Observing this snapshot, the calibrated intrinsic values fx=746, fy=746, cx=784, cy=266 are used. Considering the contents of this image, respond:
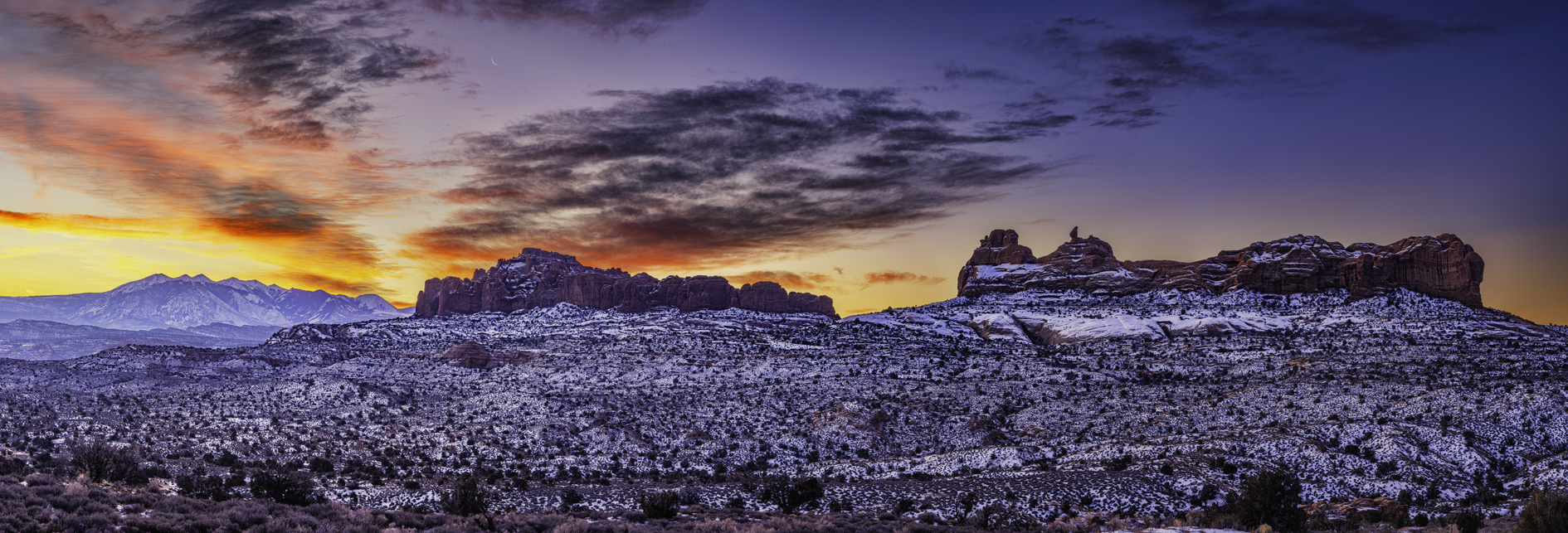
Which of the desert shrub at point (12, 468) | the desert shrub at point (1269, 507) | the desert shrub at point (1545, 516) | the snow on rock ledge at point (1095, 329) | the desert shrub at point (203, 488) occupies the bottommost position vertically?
the desert shrub at point (203, 488)

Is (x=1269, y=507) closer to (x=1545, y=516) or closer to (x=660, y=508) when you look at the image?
(x=1545, y=516)

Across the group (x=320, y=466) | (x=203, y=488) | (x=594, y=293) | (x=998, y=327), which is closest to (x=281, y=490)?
(x=203, y=488)

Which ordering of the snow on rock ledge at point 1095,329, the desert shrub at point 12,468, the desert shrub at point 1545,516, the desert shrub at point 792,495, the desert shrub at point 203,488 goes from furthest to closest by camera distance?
1. the snow on rock ledge at point 1095,329
2. the desert shrub at point 792,495
3. the desert shrub at point 12,468
4. the desert shrub at point 203,488
5. the desert shrub at point 1545,516

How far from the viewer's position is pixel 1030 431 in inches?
2077

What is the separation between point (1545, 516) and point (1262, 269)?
11709cm

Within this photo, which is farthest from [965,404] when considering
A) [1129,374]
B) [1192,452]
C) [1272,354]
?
[1272,354]

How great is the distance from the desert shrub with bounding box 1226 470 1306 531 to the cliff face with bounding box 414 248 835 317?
14193 centimetres

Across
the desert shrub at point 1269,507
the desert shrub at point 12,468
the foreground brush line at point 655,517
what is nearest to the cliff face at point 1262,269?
the foreground brush line at point 655,517

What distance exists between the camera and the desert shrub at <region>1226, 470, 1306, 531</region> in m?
25.5

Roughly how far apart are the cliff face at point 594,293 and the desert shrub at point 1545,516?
14828 centimetres

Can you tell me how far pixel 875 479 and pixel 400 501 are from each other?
22.6m

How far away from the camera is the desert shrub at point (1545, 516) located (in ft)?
65.3

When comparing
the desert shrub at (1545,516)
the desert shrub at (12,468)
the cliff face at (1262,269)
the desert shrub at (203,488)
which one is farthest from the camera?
the cliff face at (1262,269)

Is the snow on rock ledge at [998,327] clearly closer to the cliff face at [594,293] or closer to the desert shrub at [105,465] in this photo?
the cliff face at [594,293]
